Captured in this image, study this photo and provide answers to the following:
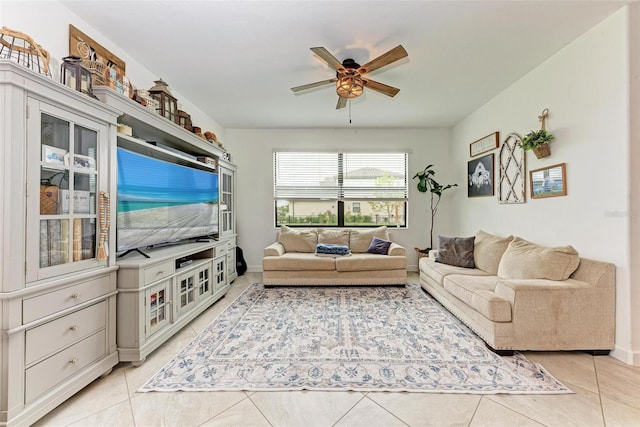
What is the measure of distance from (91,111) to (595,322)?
4046 millimetres

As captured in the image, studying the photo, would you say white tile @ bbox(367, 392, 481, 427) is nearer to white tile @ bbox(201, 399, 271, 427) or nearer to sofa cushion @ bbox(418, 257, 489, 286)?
white tile @ bbox(201, 399, 271, 427)

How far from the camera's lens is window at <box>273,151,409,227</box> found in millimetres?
5102

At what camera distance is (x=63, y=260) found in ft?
5.39

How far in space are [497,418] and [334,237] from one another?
3.30 metres

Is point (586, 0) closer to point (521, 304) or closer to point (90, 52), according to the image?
point (521, 304)

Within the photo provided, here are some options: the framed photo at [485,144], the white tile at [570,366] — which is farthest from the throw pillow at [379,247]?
the white tile at [570,366]

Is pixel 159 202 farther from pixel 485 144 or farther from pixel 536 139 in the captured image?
pixel 485 144

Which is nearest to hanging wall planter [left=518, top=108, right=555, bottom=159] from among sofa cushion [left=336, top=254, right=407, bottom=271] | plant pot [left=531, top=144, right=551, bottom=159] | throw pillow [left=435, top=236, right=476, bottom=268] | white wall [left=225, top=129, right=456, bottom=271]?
plant pot [left=531, top=144, right=551, bottom=159]

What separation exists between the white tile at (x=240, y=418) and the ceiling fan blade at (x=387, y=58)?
2656 millimetres

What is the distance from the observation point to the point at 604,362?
2.02 m

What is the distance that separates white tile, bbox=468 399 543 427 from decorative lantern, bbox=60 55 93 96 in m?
3.21

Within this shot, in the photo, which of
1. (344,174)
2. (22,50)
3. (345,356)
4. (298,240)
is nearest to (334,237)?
(298,240)

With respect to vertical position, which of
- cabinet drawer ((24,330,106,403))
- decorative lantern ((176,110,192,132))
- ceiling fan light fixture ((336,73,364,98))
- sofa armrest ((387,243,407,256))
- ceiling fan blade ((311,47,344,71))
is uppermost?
ceiling fan blade ((311,47,344,71))

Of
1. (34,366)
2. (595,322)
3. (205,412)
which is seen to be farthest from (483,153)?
(34,366)
